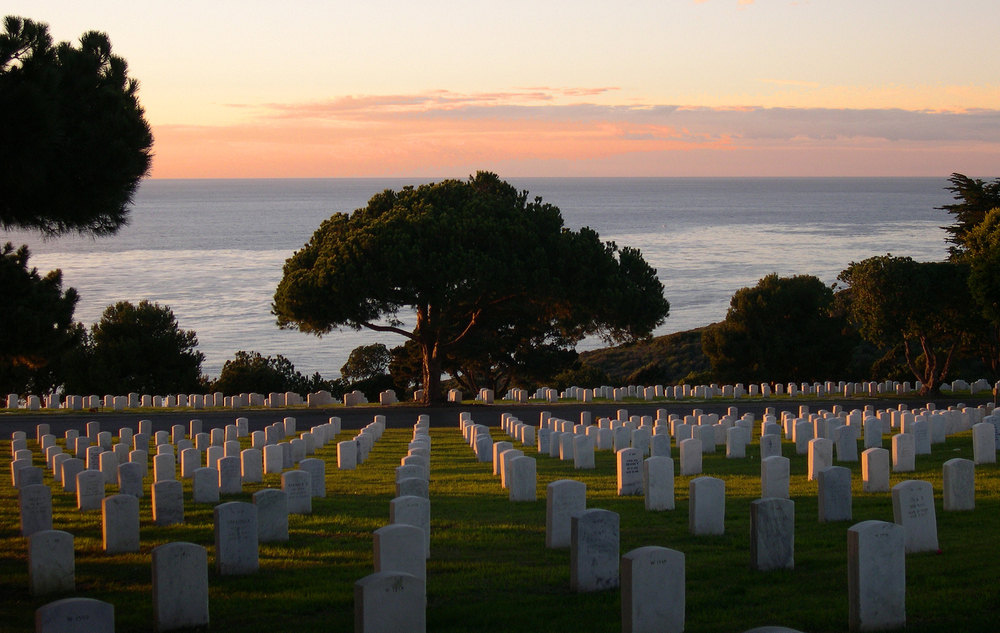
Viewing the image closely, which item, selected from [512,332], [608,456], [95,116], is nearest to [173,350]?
[512,332]

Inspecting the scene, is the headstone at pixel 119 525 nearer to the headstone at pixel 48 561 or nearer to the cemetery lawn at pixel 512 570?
the cemetery lawn at pixel 512 570

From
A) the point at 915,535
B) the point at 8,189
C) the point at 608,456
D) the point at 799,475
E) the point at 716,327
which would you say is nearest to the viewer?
the point at 8,189

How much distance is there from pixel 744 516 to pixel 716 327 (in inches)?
1364

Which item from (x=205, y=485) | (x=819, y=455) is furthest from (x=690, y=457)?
(x=205, y=485)

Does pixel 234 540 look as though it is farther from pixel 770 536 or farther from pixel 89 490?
pixel 89 490

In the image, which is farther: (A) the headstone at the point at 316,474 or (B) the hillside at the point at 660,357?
(B) the hillside at the point at 660,357

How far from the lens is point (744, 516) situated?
40.0ft

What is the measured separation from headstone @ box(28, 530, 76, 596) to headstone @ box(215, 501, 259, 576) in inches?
52.0

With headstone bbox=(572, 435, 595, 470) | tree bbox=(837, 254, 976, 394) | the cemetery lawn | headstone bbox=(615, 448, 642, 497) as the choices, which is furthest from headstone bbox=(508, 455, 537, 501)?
tree bbox=(837, 254, 976, 394)

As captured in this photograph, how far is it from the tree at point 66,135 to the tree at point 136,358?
32630mm

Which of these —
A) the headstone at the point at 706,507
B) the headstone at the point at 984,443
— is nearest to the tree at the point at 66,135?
the headstone at the point at 706,507

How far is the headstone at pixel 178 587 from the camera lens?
7.82 metres

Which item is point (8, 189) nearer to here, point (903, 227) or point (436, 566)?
point (436, 566)

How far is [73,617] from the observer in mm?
6289
